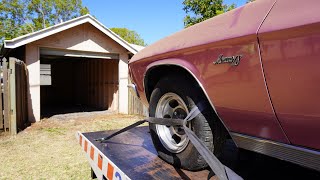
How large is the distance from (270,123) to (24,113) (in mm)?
9519

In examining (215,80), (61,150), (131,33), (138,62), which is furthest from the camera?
(131,33)

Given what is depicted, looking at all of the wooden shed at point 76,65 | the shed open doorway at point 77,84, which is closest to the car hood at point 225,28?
the wooden shed at point 76,65

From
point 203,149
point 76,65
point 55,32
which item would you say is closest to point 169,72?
point 203,149

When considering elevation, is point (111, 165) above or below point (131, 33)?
below

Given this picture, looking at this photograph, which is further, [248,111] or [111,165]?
[111,165]

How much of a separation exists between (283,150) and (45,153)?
5.83m

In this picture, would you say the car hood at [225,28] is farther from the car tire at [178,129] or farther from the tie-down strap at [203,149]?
the tie-down strap at [203,149]

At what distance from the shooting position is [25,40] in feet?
30.9

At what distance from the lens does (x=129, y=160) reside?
2.54 metres

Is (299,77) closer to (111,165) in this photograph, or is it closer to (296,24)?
(296,24)

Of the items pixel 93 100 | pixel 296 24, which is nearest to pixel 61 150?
pixel 296 24

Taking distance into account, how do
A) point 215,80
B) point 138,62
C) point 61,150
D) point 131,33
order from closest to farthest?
point 215,80 → point 138,62 → point 61,150 → point 131,33

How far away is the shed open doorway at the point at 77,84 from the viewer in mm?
13922

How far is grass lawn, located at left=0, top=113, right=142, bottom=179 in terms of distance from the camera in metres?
4.86
